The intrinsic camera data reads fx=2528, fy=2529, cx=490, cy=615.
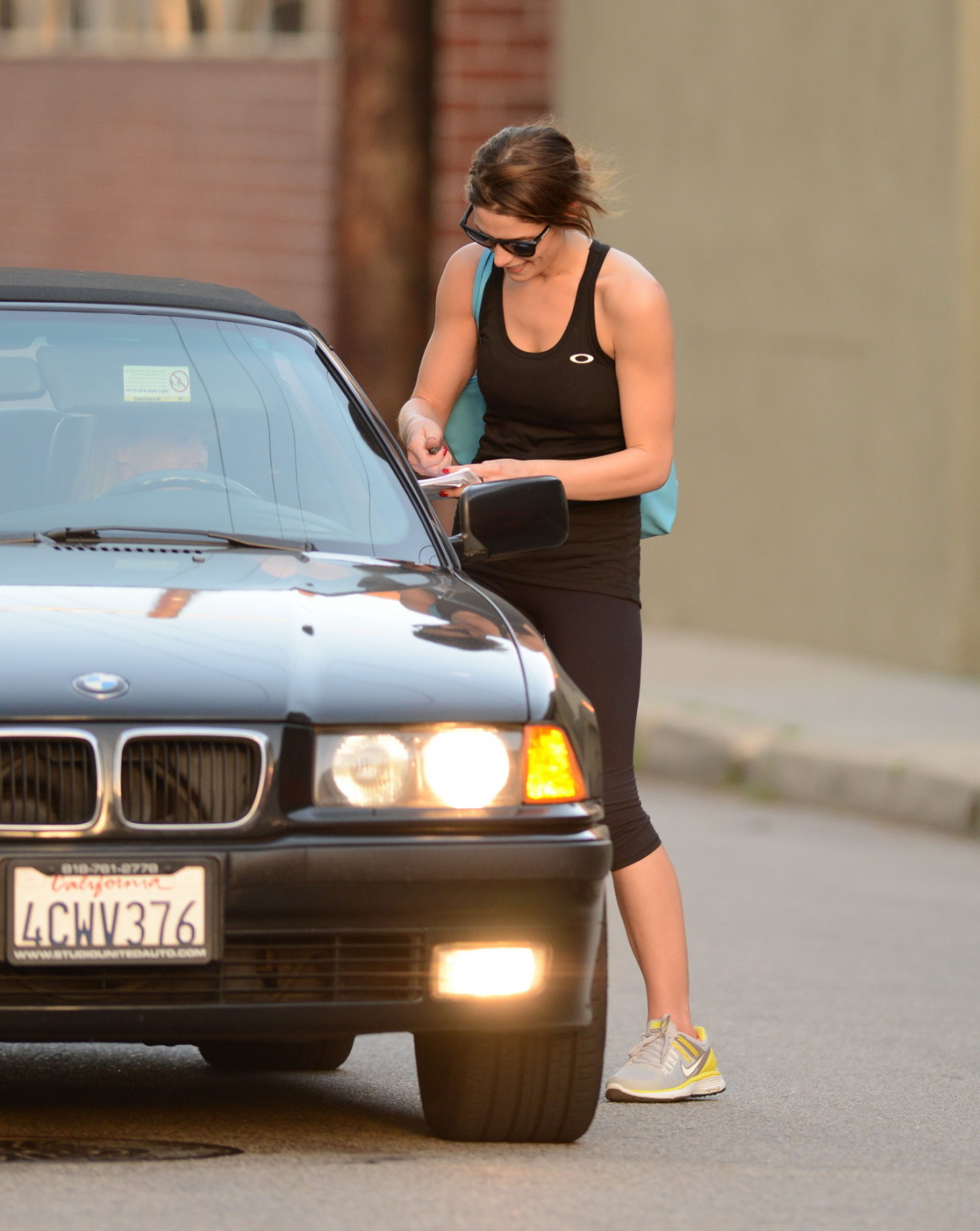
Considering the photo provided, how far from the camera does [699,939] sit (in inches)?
285

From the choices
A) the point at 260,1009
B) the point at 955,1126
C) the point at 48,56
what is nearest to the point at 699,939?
the point at 955,1126

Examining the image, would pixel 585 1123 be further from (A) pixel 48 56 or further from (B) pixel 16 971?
(A) pixel 48 56

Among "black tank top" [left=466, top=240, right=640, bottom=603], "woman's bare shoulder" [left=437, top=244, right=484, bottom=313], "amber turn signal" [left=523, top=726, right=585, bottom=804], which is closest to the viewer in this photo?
"amber turn signal" [left=523, top=726, right=585, bottom=804]

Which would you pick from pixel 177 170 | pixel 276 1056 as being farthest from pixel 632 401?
pixel 177 170

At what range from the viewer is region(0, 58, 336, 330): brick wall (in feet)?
64.7

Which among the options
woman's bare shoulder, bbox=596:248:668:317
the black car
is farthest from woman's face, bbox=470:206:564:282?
the black car

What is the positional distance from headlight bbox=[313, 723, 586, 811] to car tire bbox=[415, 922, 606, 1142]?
355 mm

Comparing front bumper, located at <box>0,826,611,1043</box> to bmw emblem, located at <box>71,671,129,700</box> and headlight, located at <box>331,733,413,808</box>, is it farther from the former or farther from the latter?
bmw emblem, located at <box>71,671,129,700</box>

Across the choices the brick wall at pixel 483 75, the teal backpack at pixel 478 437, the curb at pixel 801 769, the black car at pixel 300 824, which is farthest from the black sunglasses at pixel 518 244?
the brick wall at pixel 483 75

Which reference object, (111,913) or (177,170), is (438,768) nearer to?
(111,913)

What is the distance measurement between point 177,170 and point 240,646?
1676 cm

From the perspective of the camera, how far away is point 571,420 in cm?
524

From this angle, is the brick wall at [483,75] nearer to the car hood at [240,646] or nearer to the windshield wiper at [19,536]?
the windshield wiper at [19,536]

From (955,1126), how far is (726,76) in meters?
11.4
